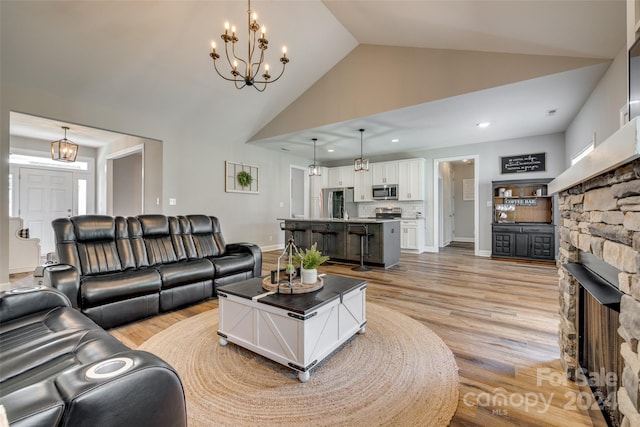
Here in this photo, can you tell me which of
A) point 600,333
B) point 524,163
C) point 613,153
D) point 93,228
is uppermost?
point 524,163

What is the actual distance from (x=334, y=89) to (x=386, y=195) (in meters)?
3.25

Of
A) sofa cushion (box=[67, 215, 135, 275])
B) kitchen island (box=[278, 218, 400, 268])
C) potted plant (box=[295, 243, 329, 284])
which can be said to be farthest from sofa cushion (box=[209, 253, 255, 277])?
kitchen island (box=[278, 218, 400, 268])

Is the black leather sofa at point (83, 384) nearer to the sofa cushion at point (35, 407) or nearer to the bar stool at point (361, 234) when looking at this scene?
the sofa cushion at point (35, 407)

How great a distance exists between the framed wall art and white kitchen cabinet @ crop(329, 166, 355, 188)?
2.43 meters

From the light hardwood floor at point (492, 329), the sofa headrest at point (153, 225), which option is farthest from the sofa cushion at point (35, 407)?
the sofa headrest at point (153, 225)

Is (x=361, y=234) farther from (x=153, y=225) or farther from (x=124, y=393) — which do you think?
(x=124, y=393)

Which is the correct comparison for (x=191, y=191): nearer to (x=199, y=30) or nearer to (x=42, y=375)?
(x=199, y=30)

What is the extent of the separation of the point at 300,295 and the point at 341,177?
6.47m

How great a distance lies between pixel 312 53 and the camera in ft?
15.3

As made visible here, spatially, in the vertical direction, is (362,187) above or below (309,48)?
below

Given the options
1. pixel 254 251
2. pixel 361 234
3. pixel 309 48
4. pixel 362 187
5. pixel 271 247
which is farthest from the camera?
pixel 362 187

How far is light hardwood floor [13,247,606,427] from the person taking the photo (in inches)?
59.7

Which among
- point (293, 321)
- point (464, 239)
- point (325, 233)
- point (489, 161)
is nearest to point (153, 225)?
point (293, 321)

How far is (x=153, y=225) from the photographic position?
11.1 feet
